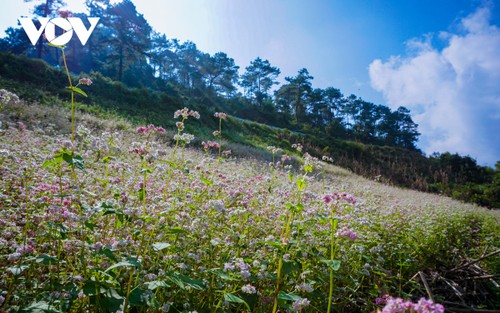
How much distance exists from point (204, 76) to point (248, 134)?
27.2 meters

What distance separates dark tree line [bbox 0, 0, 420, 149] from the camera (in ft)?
125

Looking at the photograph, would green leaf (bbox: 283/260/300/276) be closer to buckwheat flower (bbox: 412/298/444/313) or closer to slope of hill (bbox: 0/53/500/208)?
buckwheat flower (bbox: 412/298/444/313)

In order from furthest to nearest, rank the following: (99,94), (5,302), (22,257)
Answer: (99,94), (22,257), (5,302)

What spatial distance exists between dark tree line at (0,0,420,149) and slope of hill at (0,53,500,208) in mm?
12270

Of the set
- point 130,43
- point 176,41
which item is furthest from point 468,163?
point 176,41

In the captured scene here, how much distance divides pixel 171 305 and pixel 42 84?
25.1 m

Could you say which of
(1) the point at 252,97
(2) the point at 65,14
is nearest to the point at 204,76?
(1) the point at 252,97

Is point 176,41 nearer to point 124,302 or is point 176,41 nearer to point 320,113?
point 320,113

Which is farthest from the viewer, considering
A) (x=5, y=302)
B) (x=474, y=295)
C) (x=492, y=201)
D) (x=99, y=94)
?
(x=99, y=94)

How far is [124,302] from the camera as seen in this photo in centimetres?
169

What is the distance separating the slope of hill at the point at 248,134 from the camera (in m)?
18.8

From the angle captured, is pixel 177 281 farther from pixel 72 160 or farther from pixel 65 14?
pixel 65 14

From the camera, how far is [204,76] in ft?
172

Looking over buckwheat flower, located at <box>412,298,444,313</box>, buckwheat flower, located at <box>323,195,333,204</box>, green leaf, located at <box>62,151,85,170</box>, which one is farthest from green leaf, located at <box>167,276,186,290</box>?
buckwheat flower, located at <box>323,195,333,204</box>
